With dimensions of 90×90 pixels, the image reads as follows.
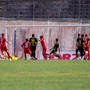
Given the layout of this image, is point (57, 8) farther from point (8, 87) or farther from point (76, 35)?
point (8, 87)

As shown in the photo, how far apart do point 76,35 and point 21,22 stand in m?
3.45

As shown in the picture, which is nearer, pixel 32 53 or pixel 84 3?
pixel 32 53

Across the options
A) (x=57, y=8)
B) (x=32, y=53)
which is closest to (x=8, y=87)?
(x=32, y=53)

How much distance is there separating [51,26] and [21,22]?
2.01 m

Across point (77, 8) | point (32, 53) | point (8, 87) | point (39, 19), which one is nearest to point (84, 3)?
point (77, 8)

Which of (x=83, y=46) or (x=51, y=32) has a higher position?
(x=51, y=32)

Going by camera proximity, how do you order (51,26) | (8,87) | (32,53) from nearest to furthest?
(8,87) → (32,53) → (51,26)

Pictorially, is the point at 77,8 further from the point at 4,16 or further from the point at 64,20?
the point at 4,16

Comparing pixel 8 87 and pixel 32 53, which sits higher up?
pixel 8 87

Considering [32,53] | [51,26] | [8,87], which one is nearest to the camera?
[8,87]

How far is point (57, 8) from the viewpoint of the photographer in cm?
3428

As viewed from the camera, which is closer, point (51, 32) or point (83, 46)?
point (83, 46)

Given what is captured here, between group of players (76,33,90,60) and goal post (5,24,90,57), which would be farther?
goal post (5,24,90,57)

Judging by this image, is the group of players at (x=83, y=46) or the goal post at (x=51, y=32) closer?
the group of players at (x=83, y=46)
